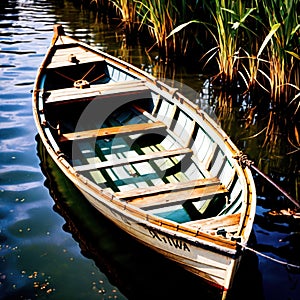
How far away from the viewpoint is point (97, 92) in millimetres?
7633

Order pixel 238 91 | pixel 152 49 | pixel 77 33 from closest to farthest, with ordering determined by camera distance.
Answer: pixel 238 91
pixel 152 49
pixel 77 33

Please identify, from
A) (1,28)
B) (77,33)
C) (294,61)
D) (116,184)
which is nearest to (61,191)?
(116,184)

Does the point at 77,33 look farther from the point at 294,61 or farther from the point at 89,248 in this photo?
the point at 89,248

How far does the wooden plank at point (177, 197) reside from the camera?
505 centimetres

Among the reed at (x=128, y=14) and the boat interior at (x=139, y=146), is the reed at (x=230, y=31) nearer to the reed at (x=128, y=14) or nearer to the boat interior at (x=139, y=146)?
the boat interior at (x=139, y=146)

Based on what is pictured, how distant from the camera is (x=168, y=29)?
34.1ft

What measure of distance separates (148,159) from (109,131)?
3.51ft

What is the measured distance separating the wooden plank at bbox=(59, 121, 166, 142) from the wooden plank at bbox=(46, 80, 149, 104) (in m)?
0.86

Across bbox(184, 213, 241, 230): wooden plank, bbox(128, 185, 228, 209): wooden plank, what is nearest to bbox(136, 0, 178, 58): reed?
bbox(128, 185, 228, 209): wooden plank

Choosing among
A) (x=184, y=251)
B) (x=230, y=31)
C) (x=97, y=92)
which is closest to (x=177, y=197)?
(x=184, y=251)

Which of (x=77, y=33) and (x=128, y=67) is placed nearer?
(x=128, y=67)

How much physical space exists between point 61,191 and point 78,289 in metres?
1.97

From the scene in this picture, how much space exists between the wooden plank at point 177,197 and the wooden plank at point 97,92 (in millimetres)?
2837

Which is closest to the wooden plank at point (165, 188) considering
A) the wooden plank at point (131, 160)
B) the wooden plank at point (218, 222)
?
the wooden plank at point (131, 160)
